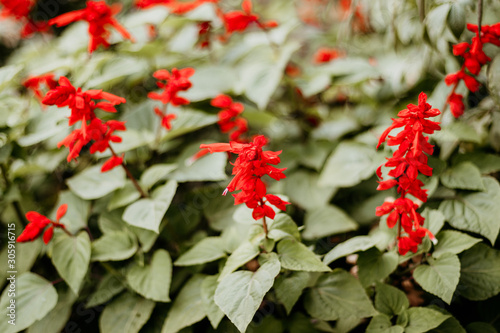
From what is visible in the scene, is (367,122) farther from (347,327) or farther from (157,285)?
(157,285)

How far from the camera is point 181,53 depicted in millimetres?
2043

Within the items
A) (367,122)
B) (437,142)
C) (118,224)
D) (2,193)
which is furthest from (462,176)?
(2,193)

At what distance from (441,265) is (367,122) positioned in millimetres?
1007

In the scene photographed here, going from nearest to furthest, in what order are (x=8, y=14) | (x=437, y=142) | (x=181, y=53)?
(x=437, y=142)
(x=8, y=14)
(x=181, y=53)

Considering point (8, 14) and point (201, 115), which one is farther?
point (8, 14)

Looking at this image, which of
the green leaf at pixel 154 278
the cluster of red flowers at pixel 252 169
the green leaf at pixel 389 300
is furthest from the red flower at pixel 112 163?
the green leaf at pixel 389 300

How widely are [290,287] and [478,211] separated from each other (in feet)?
→ 2.15

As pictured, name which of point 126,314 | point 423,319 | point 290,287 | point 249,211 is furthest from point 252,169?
point 126,314

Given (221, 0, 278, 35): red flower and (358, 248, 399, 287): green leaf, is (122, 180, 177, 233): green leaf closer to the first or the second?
(358, 248, 399, 287): green leaf

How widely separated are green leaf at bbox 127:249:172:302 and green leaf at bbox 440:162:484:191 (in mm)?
957

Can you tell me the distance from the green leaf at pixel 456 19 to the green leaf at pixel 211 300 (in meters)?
1.07

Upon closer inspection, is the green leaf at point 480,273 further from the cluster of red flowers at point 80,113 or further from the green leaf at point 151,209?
the cluster of red flowers at point 80,113

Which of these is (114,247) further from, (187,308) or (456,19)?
(456,19)

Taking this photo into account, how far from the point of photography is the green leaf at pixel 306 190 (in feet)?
5.31
